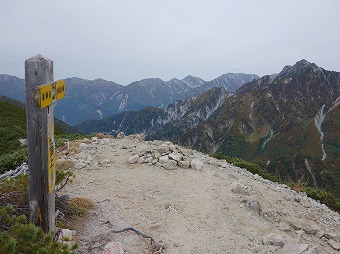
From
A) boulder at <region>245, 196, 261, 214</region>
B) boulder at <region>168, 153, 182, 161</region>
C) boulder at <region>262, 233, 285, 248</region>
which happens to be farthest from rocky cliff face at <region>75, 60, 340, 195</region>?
boulder at <region>262, 233, 285, 248</region>

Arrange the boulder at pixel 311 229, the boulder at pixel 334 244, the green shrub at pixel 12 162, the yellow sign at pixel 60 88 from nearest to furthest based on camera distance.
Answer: the yellow sign at pixel 60 88 → the boulder at pixel 334 244 → the boulder at pixel 311 229 → the green shrub at pixel 12 162

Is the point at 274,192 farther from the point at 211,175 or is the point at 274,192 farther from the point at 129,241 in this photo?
the point at 129,241

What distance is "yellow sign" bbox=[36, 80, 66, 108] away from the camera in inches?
176

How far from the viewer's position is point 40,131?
15.7ft

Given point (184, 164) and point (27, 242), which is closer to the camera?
point (27, 242)

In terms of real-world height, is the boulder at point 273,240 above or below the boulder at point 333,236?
above

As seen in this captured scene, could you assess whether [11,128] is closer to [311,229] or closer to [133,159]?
[133,159]

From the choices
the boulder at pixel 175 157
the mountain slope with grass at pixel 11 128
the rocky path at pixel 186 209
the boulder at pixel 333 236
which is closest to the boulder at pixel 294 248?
the rocky path at pixel 186 209

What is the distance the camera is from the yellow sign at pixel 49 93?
4480 mm

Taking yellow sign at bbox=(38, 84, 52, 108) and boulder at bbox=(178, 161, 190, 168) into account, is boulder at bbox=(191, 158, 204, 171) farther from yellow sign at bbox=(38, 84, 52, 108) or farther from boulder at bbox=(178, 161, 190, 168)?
yellow sign at bbox=(38, 84, 52, 108)

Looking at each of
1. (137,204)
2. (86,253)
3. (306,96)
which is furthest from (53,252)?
(306,96)

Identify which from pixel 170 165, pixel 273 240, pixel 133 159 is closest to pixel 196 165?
pixel 170 165

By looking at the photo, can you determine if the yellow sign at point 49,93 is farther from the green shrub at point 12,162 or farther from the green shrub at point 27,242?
the green shrub at point 12,162

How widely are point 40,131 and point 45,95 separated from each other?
0.59 metres
